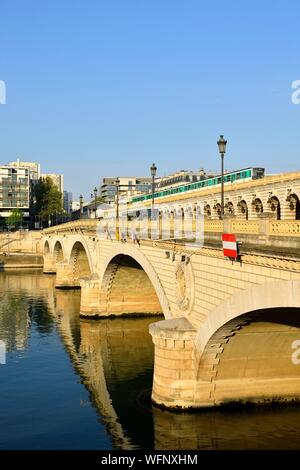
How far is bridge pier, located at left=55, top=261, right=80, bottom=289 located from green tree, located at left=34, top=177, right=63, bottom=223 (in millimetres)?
98475

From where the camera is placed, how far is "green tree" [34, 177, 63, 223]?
171 metres

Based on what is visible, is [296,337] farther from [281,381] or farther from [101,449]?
[101,449]

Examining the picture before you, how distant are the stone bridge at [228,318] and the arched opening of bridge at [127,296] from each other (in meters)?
17.4

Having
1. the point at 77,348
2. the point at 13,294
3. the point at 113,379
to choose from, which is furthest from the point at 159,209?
the point at 113,379

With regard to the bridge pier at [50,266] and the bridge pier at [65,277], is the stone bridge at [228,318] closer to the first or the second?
the bridge pier at [65,277]

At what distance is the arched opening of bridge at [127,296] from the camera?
162 ft

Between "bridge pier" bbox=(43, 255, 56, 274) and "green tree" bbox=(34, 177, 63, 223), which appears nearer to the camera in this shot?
"bridge pier" bbox=(43, 255, 56, 274)

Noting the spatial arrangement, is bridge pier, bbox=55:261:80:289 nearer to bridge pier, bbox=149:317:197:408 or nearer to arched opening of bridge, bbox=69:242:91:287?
arched opening of bridge, bbox=69:242:91:287

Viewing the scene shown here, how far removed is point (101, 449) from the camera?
22.4 metres

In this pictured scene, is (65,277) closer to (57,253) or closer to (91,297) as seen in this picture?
(57,253)

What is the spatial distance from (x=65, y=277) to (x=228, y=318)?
53849 mm

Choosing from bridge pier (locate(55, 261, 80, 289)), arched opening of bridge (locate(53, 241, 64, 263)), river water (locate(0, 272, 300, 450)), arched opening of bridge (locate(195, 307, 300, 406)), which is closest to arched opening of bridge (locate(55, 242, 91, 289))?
bridge pier (locate(55, 261, 80, 289))

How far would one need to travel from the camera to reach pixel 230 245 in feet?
65.1
